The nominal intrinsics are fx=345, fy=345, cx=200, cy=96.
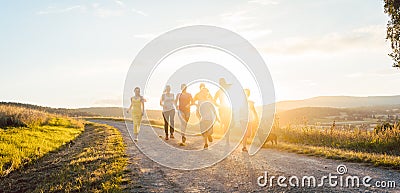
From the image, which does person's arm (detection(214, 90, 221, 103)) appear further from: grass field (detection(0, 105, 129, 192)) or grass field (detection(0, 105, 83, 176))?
grass field (detection(0, 105, 83, 176))

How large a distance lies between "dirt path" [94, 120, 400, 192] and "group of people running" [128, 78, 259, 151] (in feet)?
8.11

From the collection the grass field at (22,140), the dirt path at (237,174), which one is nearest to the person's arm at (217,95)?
the dirt path at (237,174)

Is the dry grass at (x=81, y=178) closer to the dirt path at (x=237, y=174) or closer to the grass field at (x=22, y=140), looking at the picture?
the dirt path at (x=237, y=174)

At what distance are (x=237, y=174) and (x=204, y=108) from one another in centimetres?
581

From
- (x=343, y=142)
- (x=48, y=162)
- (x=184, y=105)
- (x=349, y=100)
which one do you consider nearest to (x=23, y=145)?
(x=48, y=162)

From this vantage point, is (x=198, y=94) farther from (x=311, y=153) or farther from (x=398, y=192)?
(x=398, y=192)

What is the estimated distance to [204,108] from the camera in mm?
14141

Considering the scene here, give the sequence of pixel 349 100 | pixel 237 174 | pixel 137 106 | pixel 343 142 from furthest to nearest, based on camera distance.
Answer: pixel 349 100, pixel 343 142, pixel 137 106, pixel 237 174

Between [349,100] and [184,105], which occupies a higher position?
[349,100]

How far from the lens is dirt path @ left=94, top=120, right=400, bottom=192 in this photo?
7.20m

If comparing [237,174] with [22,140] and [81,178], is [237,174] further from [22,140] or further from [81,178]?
[22,140]

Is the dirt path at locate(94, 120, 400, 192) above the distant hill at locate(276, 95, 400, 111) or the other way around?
the other way around

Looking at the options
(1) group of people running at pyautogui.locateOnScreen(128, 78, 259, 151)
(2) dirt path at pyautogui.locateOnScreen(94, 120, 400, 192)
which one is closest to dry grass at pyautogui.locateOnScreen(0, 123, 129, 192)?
(2) dirt path at pyautogui.locateOnScreen(94, 120, 400, 192)

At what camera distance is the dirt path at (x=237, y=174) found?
720cm
